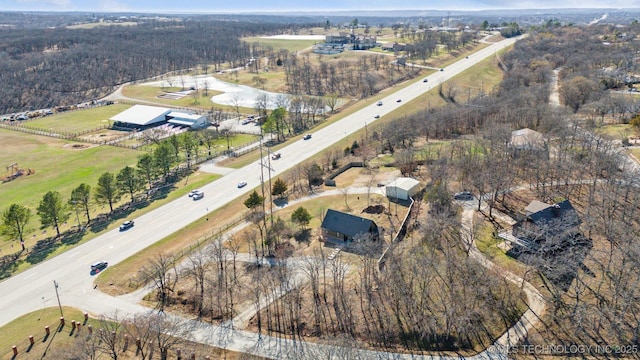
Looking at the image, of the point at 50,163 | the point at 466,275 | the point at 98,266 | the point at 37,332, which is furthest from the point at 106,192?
the point at 466,275

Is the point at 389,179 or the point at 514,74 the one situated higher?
the point at 514,74

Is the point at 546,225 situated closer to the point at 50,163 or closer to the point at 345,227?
the point at 345,227

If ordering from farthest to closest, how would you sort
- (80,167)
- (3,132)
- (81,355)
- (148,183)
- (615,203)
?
(3,132) < (80,167) < (148,183) < (615,203) < (81,355)

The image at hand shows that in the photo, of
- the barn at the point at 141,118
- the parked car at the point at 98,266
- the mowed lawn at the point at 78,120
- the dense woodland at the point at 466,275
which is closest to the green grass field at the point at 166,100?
the mowed lawn at the point at 78,120

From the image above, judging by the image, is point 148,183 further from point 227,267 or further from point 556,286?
point 556,286

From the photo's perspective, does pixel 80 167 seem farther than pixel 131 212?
Yes

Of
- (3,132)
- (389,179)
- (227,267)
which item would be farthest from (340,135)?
(3,132)

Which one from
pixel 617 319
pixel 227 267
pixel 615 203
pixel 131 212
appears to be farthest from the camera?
pixel 131 212
